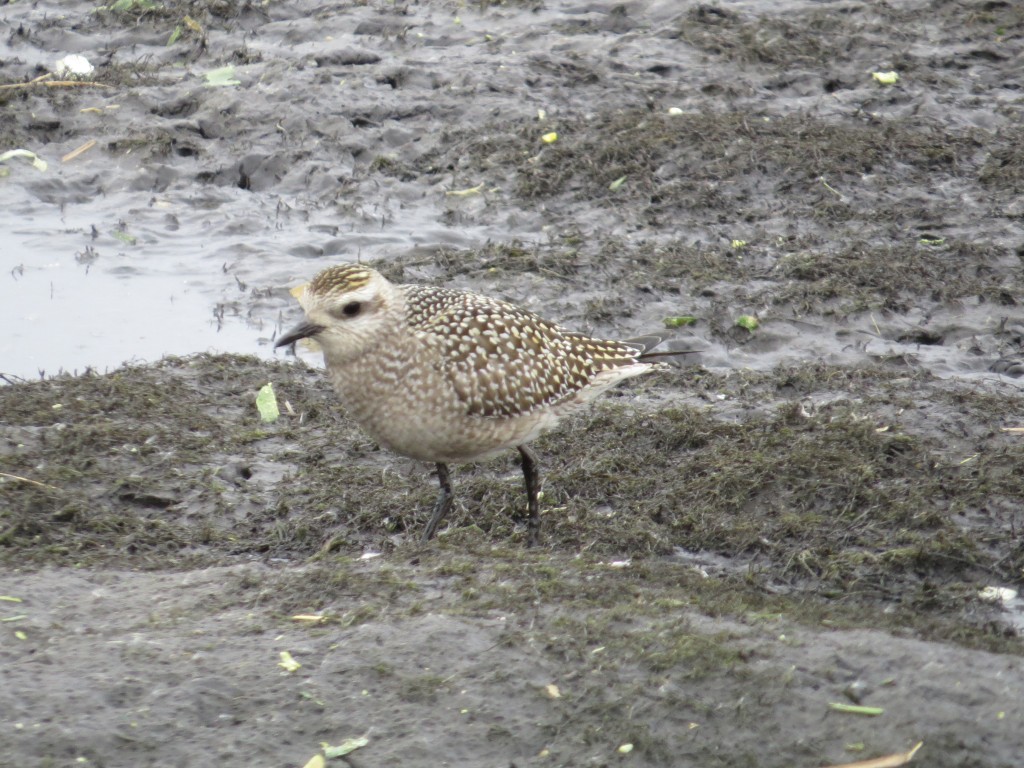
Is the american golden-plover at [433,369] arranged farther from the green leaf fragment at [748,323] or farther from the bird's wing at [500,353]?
the green leaf fragment at [748,323]

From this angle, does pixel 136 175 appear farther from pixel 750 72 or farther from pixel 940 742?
pixel 940 742

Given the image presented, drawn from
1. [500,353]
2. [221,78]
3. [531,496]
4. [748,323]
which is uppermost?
[221,78]

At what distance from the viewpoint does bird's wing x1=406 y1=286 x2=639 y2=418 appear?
271 inches

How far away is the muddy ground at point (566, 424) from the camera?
516cm

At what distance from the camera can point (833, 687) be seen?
17.1 feet

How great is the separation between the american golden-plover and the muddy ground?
532 millimetres

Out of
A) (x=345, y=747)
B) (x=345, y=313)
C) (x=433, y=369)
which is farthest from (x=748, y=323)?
(x=345, y=747)

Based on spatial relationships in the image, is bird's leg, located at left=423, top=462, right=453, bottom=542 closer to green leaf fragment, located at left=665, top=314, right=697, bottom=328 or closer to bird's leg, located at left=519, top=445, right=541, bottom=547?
bird's leg, located at left=519, top=445, right=541, bottom=547

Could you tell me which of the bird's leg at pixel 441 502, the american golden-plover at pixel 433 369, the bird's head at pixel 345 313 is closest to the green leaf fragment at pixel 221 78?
the american golden-plover at pixel 433 369

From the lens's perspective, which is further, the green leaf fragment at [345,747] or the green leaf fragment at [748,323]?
the green leaf fragment at [748,323]

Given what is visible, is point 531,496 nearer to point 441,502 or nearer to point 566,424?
point 441,502

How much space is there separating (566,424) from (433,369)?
1.97 m

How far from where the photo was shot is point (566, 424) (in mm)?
8594

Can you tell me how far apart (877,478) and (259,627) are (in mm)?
3656
